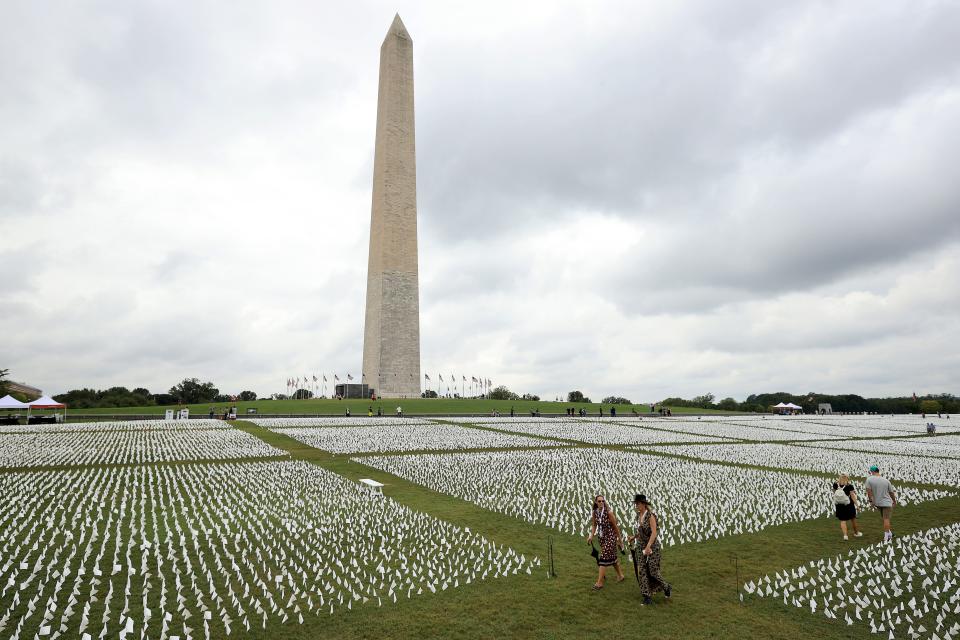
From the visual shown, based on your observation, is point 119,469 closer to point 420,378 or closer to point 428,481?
point 428,481

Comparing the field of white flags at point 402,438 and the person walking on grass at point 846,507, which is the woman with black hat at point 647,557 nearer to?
the person walking on grass at point 846,507

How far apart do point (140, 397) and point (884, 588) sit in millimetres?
83842

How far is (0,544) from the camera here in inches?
391

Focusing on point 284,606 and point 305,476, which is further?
point 305,476

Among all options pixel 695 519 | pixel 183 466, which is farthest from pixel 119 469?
pixel 695 519

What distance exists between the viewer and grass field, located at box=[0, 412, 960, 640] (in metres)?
6.72

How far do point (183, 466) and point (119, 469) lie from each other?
1952 mm

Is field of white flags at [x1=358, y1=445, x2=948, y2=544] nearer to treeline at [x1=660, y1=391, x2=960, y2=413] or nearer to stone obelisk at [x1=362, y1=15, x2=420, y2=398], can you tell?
stone obelisk at [x1=362, y1=15, x2=420, y2=398]

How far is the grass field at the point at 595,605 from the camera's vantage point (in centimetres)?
672

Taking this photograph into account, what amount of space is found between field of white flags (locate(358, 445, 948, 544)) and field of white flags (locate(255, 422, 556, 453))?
9.99ft

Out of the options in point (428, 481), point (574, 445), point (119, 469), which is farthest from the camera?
point (574, 445)

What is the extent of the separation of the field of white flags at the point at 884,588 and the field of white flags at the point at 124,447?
19.6 meters

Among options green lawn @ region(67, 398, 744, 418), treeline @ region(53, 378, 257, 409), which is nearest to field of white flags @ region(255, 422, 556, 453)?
green lawn @ region(67, 398, 744, 418)

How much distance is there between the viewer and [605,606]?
752cm
